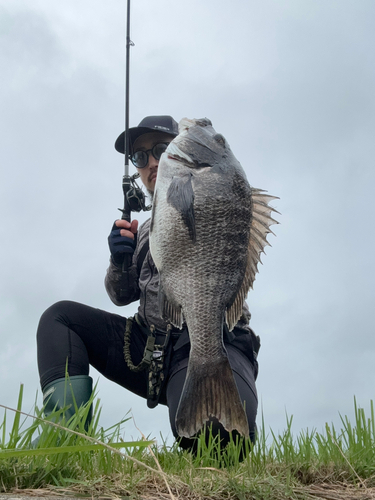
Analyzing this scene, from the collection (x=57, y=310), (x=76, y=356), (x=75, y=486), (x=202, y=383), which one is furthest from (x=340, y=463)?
(x=57, y=310)

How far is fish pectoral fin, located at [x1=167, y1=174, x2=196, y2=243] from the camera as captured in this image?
2580 millimetres

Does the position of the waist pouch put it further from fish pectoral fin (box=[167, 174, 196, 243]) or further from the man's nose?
the man's nose

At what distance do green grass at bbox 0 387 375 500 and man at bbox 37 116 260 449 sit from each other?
2.29ft

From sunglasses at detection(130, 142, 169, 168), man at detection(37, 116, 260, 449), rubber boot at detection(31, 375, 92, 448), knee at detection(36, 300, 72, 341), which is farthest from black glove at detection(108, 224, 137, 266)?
sunglasses at detection(130, 142, 169, 168)

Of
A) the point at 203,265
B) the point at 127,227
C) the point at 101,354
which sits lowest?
the point at 101,354

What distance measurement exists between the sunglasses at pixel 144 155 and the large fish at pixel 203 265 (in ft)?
4.60

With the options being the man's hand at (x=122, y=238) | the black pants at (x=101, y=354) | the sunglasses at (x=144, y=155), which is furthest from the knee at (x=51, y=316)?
the sunglasses at (x=144, y=155)

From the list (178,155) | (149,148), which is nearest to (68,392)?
(178,155)

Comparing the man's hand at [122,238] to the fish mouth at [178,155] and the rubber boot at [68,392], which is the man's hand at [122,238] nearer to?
the fish mouth at [178,155]

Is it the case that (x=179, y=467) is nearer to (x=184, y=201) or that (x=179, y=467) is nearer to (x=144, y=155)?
(x=184, y=201)

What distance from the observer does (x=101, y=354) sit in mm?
3645

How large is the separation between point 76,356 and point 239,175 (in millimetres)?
1674

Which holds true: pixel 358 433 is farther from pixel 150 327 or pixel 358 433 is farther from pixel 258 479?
pixel 150 327

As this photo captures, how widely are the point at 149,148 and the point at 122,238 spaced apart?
1.19 metres
